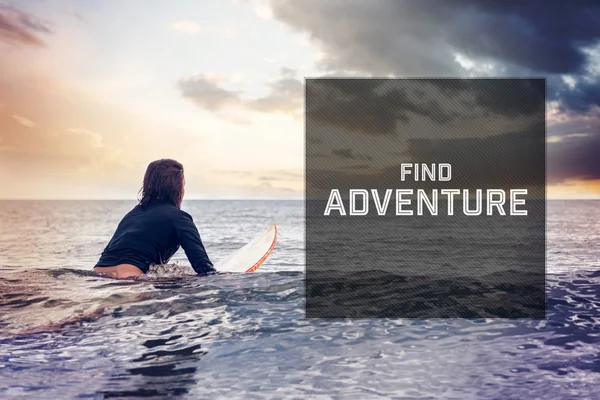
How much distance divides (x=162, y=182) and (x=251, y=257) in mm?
3105

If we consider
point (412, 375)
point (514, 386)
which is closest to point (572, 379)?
point (514, 386)

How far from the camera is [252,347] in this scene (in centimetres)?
→ 469

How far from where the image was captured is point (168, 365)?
414cm

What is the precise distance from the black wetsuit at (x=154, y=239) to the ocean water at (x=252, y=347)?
0.31 m

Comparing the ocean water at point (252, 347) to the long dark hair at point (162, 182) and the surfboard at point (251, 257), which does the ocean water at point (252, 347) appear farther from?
the surfboard at point (251, 257)

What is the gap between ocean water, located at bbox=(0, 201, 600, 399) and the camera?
373 centimetres

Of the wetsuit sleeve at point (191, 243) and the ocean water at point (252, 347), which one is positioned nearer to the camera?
the ocean water at point (252, 347)

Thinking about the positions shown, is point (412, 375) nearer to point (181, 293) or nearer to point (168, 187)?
point (181, 293)

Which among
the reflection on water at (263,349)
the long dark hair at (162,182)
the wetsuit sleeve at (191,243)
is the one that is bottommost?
the reflection on water at (263,349)

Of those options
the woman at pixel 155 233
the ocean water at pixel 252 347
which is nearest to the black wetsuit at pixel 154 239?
the woman at pixel 155 233

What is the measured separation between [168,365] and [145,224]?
9.83 ft

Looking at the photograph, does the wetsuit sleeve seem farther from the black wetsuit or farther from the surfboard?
the surfboard

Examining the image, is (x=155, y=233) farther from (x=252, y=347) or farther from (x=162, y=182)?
(x=252, y=347)

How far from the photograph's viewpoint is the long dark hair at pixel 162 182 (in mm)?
6945
